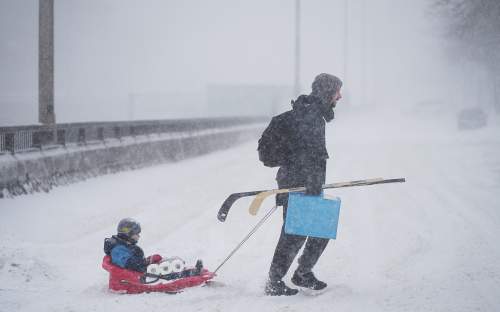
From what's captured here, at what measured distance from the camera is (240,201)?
948 cm

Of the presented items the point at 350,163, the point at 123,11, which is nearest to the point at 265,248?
the point at 350,163

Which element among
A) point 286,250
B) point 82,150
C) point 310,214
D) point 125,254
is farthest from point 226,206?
point 82,150

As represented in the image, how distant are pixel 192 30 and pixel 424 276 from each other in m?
144

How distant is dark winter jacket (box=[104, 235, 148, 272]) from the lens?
466 centimetres

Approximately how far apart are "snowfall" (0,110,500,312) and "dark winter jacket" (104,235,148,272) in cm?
29

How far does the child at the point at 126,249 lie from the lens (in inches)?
184

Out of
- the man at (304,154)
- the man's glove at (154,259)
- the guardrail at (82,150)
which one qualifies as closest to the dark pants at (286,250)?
the man at (304,154)

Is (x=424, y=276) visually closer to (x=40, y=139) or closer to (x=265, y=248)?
(x=265, y=248)

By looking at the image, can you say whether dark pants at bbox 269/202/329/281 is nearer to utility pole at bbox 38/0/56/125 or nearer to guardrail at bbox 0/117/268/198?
guardrail at bbox 0/117/268/198

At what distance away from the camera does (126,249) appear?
4.71 meters

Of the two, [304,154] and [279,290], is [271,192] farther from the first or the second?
[279,290]

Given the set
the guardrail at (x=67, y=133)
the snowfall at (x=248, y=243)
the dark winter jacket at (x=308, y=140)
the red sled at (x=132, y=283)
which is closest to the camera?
the dark winter jacket at (x=308, y=140)

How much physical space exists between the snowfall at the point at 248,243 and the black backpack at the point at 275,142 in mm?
1277

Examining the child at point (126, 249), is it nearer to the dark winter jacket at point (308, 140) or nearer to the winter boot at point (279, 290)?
the winter boot at point (279, 290)
